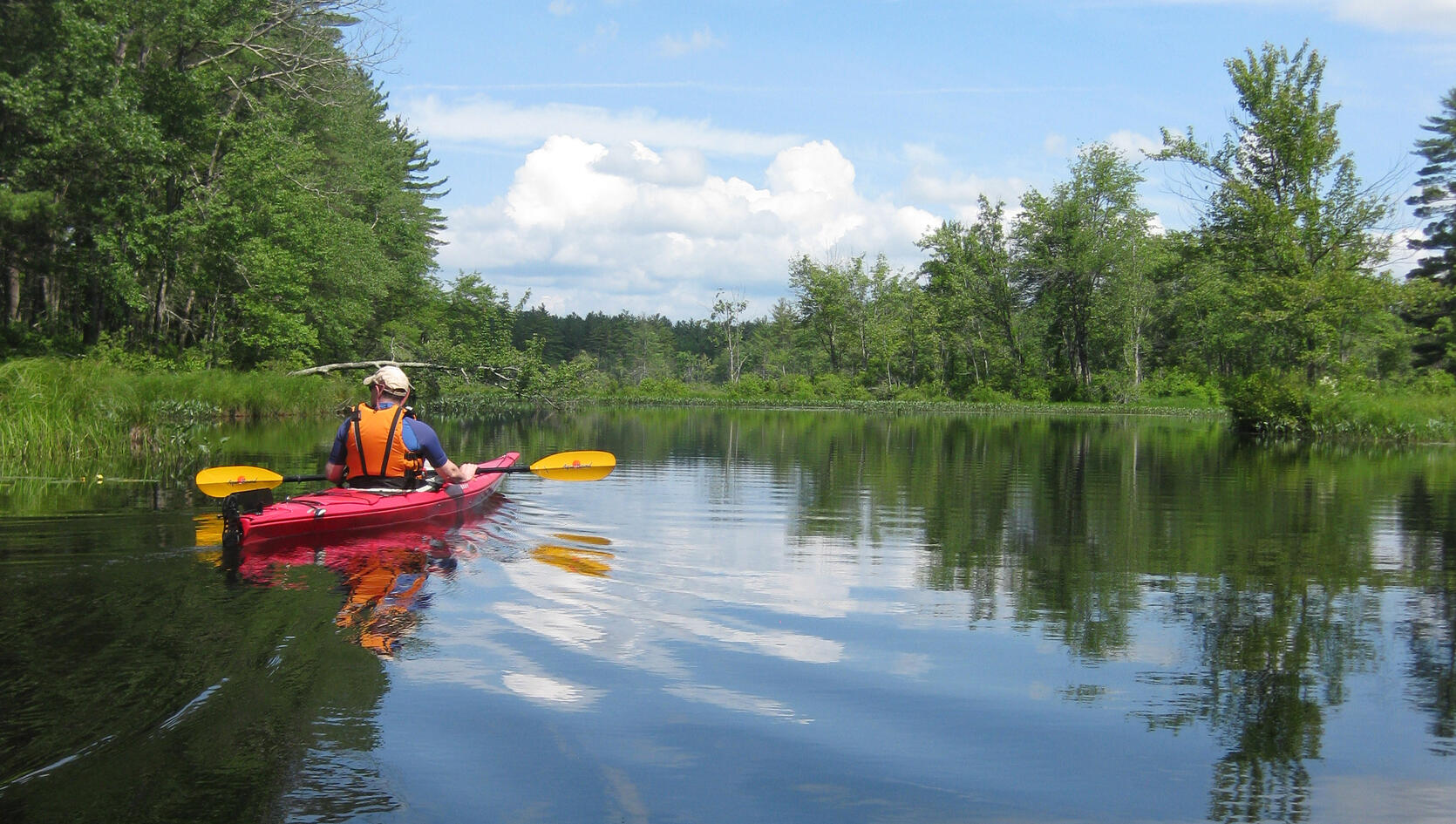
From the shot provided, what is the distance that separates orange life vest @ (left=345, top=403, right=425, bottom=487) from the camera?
9.04 m

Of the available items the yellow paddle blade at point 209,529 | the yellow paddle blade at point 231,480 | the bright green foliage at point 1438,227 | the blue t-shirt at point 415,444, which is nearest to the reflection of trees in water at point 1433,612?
the blue t-shirt at point 415,444

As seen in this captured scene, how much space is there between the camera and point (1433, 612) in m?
7.11

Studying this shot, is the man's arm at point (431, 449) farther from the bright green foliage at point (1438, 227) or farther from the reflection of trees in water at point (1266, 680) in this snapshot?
the bright green foliage at point (1438, 227)

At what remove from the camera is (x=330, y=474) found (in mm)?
9578

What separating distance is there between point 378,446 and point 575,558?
2.14 meters

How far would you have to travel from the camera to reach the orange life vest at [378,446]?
9039 mm

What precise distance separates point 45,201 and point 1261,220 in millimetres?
31310

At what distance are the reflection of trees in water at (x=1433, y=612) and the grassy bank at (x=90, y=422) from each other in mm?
13006

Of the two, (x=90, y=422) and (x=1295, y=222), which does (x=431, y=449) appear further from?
(x=1295, y=222)

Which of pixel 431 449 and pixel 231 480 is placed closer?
pixel 431 449

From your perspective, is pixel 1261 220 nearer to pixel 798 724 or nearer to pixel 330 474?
pixel 330 474

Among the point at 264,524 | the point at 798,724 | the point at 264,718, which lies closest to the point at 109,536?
the point at 264,524

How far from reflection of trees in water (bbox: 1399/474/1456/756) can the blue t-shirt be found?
7.38m

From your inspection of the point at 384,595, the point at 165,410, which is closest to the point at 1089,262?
the point at 165,410
